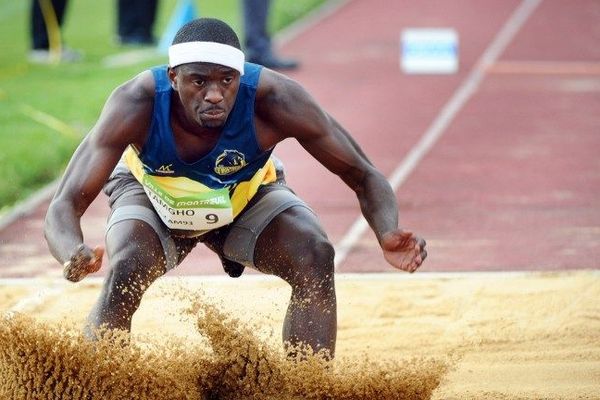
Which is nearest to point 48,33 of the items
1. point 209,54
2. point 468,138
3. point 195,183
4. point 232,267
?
point 468,138

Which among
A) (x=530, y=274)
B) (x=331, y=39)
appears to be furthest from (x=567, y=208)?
(x=331, y=39)

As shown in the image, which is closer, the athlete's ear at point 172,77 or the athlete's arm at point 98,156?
the athlete's arm at point 98,156

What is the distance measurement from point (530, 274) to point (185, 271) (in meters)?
2.00

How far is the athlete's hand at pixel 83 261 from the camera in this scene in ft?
15.6

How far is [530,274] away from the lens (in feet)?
26.0

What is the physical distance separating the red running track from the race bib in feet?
8.18

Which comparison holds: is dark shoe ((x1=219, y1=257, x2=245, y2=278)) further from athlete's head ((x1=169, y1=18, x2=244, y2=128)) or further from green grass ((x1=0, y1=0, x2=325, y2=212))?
green grass ((x1=0, y1=0, x2=325, y2=212))

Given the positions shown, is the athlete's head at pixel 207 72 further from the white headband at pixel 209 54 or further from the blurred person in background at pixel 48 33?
the blurred person in background at pixel 48 33

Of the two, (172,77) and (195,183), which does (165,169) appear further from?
(172,77)

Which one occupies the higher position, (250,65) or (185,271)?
(250,65)

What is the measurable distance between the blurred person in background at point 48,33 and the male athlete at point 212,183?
8983 mm

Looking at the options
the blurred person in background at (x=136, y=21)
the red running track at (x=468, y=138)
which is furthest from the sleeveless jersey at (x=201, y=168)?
the blurred person in background at (x=136, y=21)

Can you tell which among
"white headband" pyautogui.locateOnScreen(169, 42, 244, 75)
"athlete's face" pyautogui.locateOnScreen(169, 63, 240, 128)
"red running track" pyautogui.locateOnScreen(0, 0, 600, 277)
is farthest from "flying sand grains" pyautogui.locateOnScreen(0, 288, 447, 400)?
"red running track" pyautogui.locateOnScreen(0, 0, 600, 277)

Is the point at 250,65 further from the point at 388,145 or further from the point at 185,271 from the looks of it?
the point at 388,145
